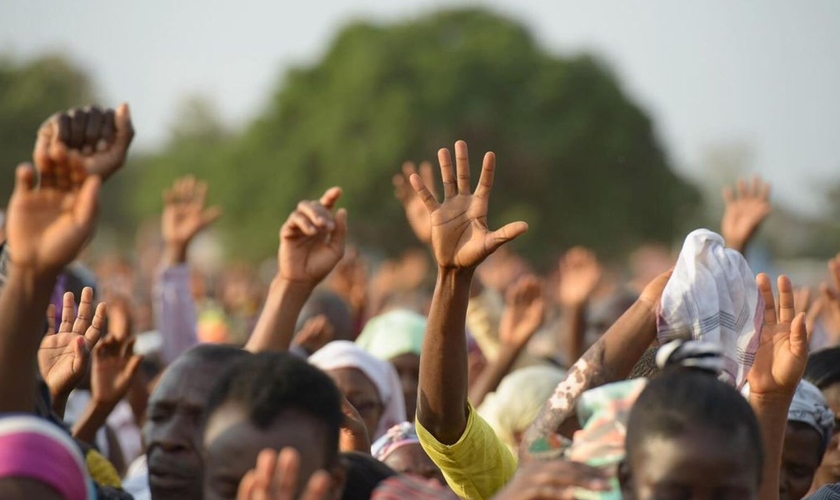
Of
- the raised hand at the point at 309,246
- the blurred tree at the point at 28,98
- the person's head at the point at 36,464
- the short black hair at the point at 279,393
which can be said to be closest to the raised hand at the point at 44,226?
the person's head at the point at 36,464

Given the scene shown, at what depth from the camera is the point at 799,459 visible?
455 cm

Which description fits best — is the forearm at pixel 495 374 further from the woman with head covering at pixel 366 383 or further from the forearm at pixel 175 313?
the forearm at pixel 175 313

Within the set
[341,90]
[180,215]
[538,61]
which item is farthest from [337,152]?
[180,215]

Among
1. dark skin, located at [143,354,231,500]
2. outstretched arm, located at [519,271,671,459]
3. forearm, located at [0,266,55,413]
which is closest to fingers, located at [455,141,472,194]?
outstretched arm, located at [519,271,671,459]

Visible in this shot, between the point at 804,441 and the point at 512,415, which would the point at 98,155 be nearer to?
the point at 804,441

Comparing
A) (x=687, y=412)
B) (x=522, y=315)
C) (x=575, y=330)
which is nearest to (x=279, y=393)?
(x=687, y=412)

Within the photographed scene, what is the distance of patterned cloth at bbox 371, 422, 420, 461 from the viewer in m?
4.64

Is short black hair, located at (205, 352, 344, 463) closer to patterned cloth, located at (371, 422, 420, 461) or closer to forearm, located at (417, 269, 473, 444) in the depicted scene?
forearm, located at (417, 269, 473, 444)

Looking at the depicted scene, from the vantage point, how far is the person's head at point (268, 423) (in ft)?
9.80

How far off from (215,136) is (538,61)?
151 ft

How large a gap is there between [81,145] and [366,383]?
7.85 feet

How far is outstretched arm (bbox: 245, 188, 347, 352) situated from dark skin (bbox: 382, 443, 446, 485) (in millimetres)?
537

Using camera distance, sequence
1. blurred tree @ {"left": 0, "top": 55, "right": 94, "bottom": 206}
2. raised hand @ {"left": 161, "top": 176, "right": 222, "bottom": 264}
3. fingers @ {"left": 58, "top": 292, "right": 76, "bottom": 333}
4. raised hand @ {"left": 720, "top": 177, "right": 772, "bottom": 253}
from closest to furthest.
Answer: fingers @ {"left": 58, "top": 292, "right": 76, "bottom": 333}
raised hand @ {"left": 720, "top": 177, "right": 772, "bottom": 253}
raised hand @ {"left": 161, "top": 176, "right": 222, "bottom": 264}
blurred tree @ {"left": 0, "top": 55, "right": 94, "bottom": 206}

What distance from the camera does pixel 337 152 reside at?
169 feet
